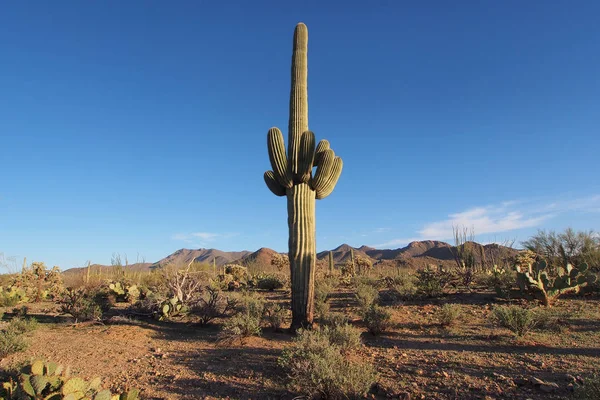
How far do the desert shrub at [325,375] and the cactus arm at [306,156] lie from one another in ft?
14.2

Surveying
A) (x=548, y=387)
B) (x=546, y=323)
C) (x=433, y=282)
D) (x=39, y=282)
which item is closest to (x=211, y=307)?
(x=433, y=282)

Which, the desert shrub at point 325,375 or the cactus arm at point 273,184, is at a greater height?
the cactus arm at point 273,184

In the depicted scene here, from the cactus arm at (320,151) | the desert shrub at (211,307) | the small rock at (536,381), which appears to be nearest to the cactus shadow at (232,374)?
the desert shrub at (211,307)

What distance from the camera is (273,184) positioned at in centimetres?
920

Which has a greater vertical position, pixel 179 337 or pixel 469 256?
pixel 469 256

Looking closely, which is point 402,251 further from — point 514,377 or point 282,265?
point 514,377

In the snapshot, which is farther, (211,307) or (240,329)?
(211,307)

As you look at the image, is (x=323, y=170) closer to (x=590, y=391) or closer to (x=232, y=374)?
(x=232, y=374)

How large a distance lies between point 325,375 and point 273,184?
5.37 meters

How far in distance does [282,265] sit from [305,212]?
17.8 metres

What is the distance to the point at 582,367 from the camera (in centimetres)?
520

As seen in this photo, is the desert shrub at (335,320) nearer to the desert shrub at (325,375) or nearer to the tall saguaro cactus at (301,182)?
the tall saguaro cactus at (301,182)

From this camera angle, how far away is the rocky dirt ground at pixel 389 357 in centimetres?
483

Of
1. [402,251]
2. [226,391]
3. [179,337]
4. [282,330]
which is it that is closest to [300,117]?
[282,330]
